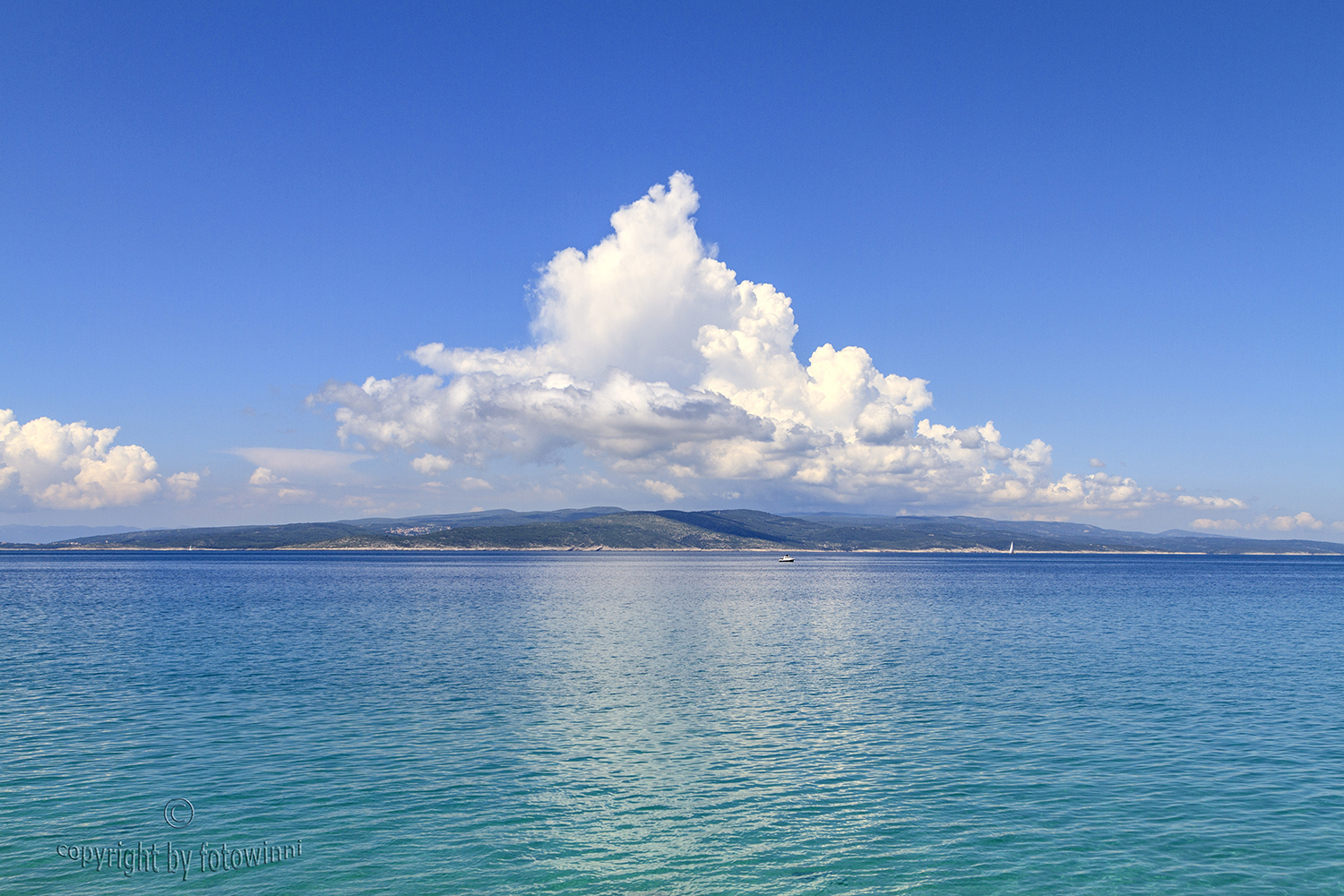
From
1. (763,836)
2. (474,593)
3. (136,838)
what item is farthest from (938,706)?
(474,593)

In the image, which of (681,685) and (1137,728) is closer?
(1137,728)

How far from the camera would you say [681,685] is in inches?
1941

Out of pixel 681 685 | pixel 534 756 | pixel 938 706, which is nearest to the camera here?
pixel 534 756

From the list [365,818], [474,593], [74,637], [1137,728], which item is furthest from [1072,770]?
[474,593]

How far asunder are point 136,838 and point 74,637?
198 feet

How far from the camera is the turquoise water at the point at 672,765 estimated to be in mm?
22375

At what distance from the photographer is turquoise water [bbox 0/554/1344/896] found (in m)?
22.4

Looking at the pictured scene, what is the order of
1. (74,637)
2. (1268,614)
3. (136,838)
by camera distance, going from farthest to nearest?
(1268,614), (74,637), (136,838)

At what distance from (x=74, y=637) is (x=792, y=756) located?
227ft

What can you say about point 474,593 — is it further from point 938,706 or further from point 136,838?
point 136,838

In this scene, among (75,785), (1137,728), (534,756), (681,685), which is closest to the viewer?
(75,785)

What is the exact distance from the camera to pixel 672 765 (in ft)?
→ 104

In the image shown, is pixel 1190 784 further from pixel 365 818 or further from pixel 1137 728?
pixel 365 818

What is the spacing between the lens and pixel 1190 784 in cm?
2928
